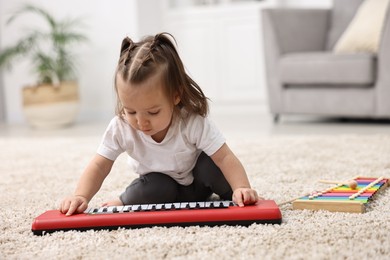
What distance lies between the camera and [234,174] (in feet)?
4.60

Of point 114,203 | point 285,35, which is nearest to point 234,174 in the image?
point 114,203

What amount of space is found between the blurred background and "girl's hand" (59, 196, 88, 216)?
342cm

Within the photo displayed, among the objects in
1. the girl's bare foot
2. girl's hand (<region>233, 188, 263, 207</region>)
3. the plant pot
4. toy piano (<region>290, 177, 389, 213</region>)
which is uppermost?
girl's hand (<region>233, 188, 263, 207</region>)

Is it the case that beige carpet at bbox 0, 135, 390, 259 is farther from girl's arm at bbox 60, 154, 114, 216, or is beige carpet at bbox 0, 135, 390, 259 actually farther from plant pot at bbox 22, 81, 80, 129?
plant pot at bbox 22, 81, 80, 129

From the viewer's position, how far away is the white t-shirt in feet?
4.69

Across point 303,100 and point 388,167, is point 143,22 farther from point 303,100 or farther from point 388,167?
point 388,167

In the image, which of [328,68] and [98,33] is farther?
[98,33]

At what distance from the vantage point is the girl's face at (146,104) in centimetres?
129

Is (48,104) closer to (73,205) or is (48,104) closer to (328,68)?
(328,68)

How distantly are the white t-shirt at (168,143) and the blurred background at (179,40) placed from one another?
333 centimetres

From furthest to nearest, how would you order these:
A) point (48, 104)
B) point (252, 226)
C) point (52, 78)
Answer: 1. point (52, 78)
2. point (48, 104)
3. point (252, 226)

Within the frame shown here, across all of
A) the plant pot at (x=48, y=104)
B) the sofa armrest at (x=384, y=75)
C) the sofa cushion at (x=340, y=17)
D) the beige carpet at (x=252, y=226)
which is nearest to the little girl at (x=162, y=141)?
the beige carpet at (x=252, y=226)

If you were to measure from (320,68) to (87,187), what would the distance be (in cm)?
235

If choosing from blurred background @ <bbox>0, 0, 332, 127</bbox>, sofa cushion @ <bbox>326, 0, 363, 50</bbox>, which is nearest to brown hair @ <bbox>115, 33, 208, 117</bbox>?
sofa cushion @ <bbox>326, 0, 363, 50</bbox>
